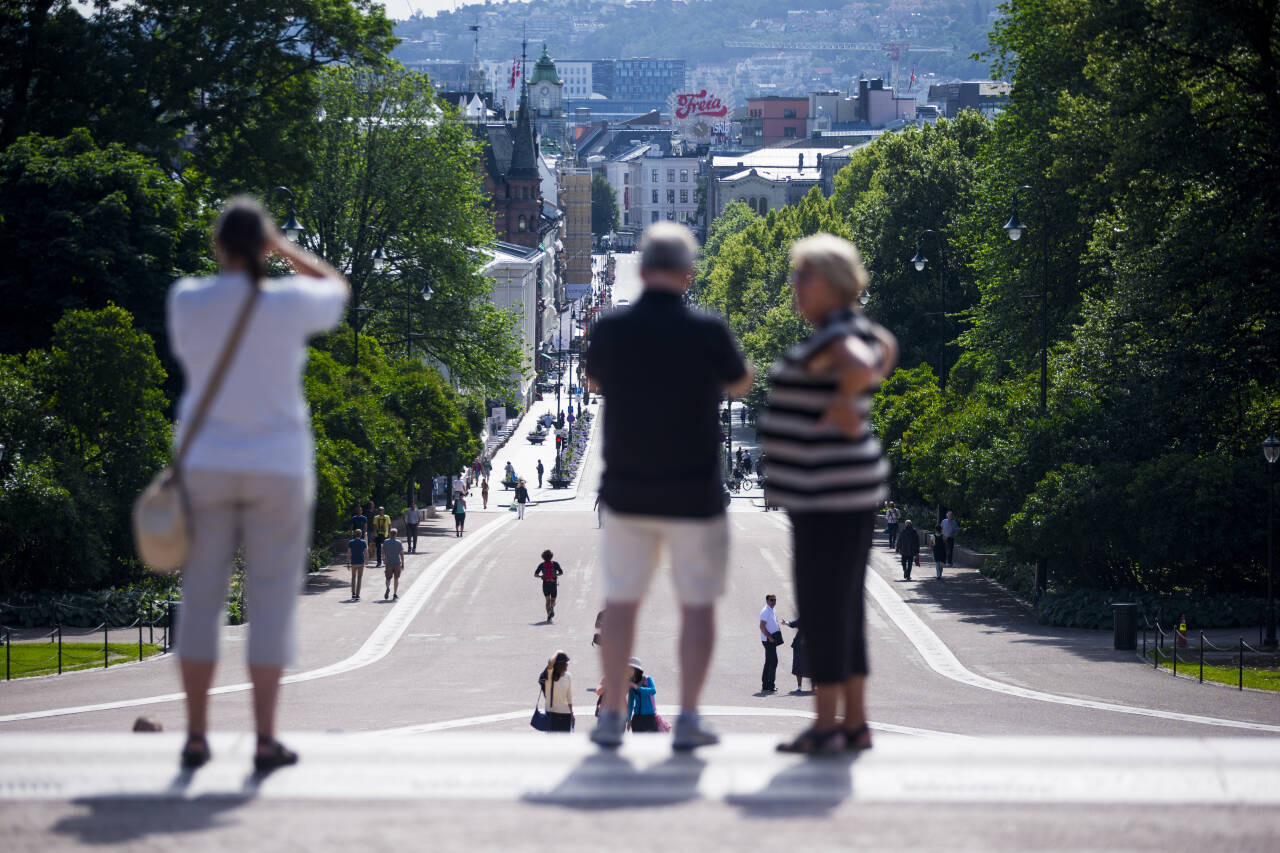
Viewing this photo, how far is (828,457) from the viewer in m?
6.39

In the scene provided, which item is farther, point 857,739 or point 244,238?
point 857,739

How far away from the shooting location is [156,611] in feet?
Answer: 99.7

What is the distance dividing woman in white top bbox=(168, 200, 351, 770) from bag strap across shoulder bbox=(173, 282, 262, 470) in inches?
0.6

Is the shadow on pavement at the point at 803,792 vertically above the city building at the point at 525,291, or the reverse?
the city building at the point at 525,291

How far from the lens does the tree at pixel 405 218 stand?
57.6 metres

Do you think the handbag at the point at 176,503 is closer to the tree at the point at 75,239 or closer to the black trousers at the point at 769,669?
the black trousers at the point at 769,669

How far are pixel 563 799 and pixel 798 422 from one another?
1.60m

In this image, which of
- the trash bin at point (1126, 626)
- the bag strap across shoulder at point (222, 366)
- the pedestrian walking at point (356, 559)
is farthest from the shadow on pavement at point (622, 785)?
the pedestrian walking at point (356, 559)

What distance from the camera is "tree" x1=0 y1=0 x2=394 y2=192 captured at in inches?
1553

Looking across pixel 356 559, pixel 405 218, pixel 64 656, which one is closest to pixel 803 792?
pixel 64 656

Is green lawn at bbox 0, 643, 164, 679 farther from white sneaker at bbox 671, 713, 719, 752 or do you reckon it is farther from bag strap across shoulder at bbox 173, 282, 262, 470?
bag strap across shoulder at bbox 173, 282, 262, 470

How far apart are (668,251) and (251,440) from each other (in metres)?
1.75

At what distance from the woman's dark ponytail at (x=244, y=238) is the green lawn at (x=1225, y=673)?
2089 cm

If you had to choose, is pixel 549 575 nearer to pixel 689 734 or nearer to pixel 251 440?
pixel 689 734
